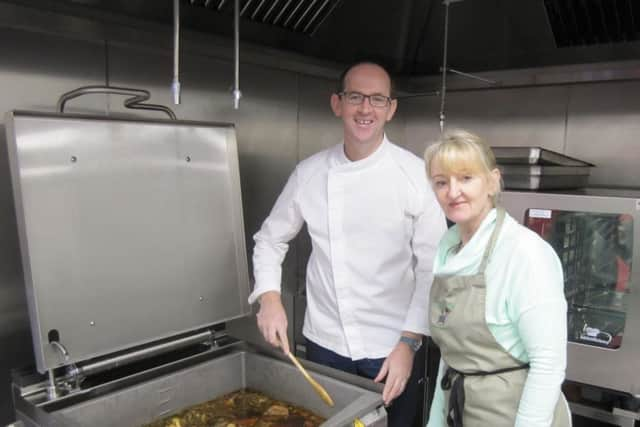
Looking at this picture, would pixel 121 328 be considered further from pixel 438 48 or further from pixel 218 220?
pixel 438 48

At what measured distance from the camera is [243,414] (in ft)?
3.88

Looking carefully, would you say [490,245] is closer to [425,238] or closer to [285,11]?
[425,238]

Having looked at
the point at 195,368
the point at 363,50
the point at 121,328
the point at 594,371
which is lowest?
the point at 594,371

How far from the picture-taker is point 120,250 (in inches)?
44.7

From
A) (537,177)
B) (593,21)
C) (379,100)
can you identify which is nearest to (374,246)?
(379,100)

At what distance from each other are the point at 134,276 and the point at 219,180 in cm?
33

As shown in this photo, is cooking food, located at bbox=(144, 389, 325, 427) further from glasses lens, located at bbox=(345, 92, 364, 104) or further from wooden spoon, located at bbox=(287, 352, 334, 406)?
glasses lens, located at bbox=(345, 92, 364, 104)

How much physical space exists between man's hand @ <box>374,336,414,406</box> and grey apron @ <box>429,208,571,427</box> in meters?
0.14

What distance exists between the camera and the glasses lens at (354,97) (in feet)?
4.05

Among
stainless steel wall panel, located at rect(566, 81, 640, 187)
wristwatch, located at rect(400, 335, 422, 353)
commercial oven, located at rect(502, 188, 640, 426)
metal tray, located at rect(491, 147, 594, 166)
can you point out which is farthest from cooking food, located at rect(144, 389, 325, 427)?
stainless steel wall panel, located at rect(566, 81, 640, 187)

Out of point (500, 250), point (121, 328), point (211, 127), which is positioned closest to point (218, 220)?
point (211, 127)

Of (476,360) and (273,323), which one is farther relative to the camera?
(273,323)

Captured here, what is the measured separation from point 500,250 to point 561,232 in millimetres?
792

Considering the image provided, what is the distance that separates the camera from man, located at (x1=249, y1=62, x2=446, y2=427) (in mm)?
1245
